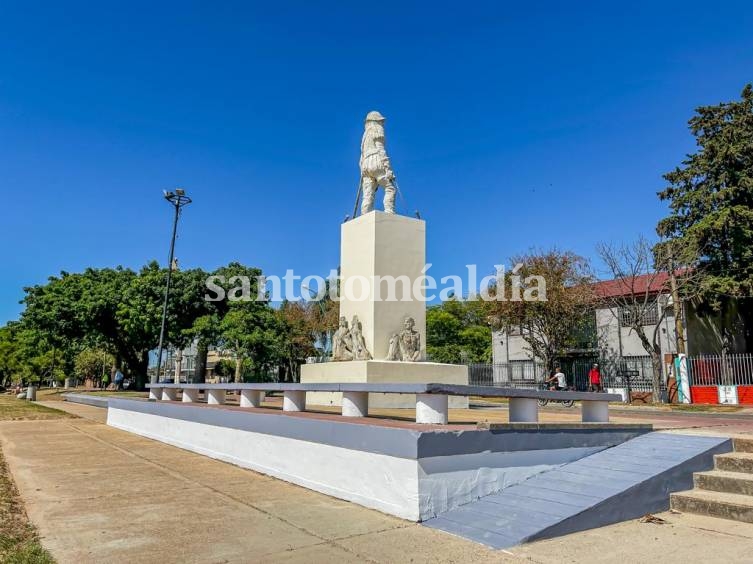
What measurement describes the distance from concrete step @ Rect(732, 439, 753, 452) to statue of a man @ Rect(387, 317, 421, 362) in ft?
25.2

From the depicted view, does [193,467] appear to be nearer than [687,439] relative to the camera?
No

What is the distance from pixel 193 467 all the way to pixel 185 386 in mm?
3045

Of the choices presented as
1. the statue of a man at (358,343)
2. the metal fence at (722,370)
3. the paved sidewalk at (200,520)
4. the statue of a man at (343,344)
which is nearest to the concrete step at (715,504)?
the paved sidewalk at (200,520)

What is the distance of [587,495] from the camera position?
15.8 ft

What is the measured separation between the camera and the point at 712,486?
17.0ft

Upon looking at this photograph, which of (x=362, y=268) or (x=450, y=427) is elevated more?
(x=362, y=268)

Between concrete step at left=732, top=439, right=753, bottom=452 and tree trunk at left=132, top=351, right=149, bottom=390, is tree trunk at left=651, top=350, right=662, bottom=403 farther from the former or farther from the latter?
tree trunk at left=132, top=351, right=149, bottom=390

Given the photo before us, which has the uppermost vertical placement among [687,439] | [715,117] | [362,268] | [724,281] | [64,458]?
[715,117]

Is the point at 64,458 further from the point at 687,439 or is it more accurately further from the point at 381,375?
the point at 687,439

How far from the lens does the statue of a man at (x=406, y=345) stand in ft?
42.0

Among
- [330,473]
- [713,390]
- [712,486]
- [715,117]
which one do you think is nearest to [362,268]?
[330,473]

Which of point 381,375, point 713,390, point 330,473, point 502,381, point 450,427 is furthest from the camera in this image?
point 502,381

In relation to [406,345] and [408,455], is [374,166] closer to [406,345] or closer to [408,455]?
[406,345]

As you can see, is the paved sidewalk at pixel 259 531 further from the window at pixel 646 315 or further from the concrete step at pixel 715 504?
the window at pixel 646 315
